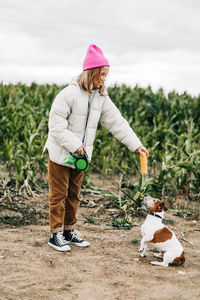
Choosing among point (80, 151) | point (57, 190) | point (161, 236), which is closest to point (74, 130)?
point (80, 151)

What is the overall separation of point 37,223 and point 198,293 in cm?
219

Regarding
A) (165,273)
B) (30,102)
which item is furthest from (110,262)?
(30,102)

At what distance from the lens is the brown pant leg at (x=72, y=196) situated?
395 cm

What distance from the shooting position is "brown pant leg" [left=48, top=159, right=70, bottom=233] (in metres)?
3.78

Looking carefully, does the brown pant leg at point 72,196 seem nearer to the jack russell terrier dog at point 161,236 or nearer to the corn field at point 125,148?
the jack russell terrier dog at point 161,236

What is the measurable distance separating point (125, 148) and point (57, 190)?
381 cm

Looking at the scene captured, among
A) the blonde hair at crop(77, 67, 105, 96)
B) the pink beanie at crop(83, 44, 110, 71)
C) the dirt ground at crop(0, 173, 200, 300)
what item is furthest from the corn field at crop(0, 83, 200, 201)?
the pink beanie at crop(83, 44, 110, 71)

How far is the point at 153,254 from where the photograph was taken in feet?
12.7

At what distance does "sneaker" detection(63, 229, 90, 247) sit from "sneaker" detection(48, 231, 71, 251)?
0.16m

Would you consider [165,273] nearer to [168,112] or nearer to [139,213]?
[139,213]

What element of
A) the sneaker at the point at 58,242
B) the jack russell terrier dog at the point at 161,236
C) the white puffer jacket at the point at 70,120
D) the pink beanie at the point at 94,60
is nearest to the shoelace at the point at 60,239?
the sneaker at the point at 58,242

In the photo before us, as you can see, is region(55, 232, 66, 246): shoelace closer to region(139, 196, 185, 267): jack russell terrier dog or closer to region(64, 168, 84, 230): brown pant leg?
region(64, 168, 84, 230): brown pant leg

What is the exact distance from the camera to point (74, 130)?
371 cm

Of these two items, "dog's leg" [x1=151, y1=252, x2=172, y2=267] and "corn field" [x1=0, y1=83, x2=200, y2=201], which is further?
"corn field" [x1=0, y1=83, x2=200, y2=201]
